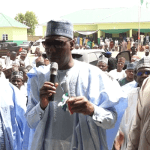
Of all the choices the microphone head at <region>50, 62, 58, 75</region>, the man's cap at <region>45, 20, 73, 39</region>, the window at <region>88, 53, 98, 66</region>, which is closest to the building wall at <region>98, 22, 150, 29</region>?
the window at <region>88, 53, 98, 66</region>

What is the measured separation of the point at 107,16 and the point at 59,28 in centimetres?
4232

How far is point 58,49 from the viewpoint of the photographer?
274 centimetres

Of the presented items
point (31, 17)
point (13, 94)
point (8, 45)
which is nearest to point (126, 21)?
point (8, 45)

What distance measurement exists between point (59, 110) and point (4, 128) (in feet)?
5.17

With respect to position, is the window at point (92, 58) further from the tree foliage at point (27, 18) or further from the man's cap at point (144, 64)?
the tree foliage at point (27, 18)

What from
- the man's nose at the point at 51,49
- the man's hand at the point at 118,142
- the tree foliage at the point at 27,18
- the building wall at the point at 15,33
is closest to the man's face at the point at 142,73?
the man's hand at the point at 118,142

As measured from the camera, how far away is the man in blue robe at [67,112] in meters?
2.68

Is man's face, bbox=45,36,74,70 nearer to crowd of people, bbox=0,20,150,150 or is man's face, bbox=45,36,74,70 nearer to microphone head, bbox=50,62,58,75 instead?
crowd of people, bbox=0,20,150,150

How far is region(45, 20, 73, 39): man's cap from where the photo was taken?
2.78 metres

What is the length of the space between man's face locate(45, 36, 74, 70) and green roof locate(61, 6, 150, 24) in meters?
36.5

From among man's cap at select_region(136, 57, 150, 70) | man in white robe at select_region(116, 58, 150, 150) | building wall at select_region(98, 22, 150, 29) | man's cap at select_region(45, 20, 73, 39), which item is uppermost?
building wall at select_region(98, 22, 150, 29)

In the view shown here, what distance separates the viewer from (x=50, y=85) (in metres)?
2.45

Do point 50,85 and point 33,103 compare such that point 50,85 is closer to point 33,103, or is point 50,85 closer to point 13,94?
point 33,103

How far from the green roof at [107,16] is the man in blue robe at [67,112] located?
36410 mm
